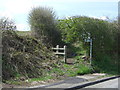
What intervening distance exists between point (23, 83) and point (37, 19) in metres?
10.4

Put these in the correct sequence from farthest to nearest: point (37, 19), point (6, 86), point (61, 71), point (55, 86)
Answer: point (37, 19) < point (61, 71) < point (55, 86) < point (6, 86)

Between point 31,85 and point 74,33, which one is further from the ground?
point 74,33

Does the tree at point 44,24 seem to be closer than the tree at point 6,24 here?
No

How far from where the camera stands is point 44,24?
19.4 m

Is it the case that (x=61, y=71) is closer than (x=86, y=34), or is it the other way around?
(x=61, y=71)

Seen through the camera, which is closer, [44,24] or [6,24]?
[6,24]

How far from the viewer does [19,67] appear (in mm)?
11656

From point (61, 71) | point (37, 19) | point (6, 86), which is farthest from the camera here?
point (37, 19)

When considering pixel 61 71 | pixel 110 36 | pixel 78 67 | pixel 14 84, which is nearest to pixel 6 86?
pixel 14 84

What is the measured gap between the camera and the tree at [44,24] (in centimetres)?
1911

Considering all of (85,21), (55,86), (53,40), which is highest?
(85,21)

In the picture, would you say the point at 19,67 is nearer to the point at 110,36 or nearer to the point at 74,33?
the point at 74,33

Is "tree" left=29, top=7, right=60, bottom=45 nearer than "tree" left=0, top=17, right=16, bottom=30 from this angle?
No

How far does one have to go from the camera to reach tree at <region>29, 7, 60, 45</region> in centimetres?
1911
